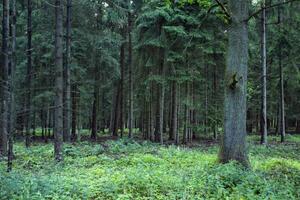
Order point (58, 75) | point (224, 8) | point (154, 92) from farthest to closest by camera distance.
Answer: point (154, 92) < point (58, 75) < point (224, 8)

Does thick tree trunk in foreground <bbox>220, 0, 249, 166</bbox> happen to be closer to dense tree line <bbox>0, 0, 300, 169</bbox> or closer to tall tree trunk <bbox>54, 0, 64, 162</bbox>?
tall tree trunk <bbox>54, 0, 64, 162</bbox>

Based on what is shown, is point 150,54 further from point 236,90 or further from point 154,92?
point 236,90

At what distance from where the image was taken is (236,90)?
345 inches

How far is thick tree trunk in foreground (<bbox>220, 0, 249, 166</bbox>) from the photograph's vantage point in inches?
343

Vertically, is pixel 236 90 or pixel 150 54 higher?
pixel 150 54

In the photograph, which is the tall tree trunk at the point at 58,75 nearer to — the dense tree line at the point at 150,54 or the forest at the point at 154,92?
the forest at the point at 154,92

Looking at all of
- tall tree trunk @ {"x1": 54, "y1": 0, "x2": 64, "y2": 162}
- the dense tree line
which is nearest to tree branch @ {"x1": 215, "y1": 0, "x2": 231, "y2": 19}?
tall tree trunk @ {"x1": 54, "y1": 0, "x2": 64, "y2": 162}

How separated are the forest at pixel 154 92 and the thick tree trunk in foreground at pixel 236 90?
0.08 feet

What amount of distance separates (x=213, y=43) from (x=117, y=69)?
8.14 meters

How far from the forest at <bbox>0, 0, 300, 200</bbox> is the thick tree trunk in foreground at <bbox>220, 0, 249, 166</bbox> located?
26 mm

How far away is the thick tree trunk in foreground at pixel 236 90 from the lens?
28.6 feet

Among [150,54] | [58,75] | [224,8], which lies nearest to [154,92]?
[150,54]

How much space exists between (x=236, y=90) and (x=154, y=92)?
49.4ft

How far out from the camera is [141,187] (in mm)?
6645
